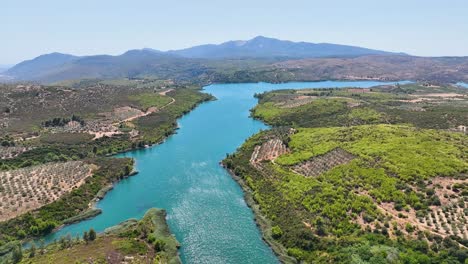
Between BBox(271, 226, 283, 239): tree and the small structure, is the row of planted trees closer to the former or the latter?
BBox(271, 226, 283, 239): tree

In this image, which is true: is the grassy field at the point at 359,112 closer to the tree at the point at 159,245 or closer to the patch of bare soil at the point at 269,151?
the patch of bare soil at the point at 269,151

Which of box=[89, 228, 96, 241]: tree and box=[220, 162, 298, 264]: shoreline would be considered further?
box=[89, 228, 96, 241]: tree

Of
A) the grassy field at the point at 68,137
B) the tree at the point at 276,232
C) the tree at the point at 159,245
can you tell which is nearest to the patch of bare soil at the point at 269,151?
the tree at the point at 276,232

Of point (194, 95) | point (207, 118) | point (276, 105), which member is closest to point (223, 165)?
point (207, 118)

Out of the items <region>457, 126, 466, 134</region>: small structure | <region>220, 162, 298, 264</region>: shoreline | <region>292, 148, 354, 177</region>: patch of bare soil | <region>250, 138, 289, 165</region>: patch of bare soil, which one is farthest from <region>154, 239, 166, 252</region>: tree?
<region>457, 126, 466, 134</region>: small structure

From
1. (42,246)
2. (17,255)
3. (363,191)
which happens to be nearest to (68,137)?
(42,246)
